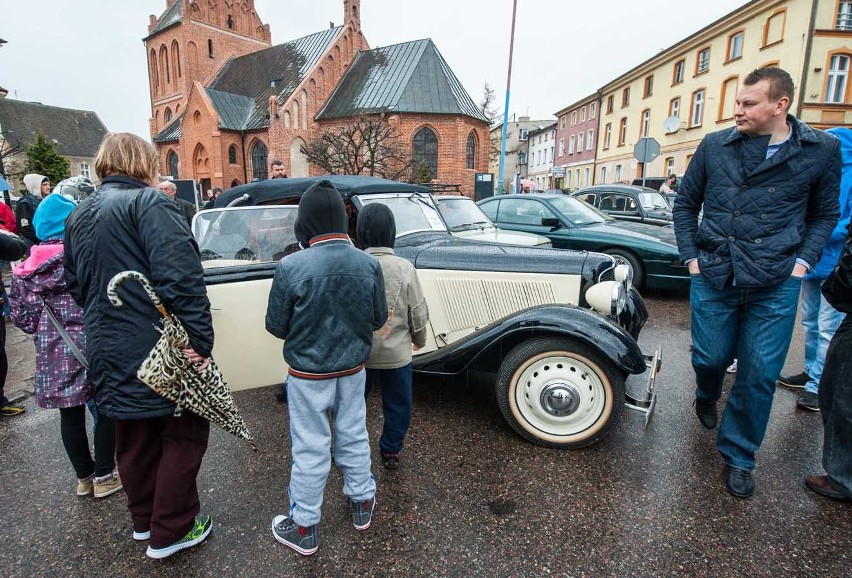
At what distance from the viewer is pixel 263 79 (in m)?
33.8

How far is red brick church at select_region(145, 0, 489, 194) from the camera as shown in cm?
2728

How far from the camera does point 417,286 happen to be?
254 centimetres

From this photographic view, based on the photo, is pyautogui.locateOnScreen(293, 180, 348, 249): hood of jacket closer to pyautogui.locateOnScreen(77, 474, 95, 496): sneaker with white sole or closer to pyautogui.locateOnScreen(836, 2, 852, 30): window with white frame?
pyautogui.locateOnScreen(77, 474, 95, 496): sneaker with white sole

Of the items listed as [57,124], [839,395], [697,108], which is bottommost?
[839,395]

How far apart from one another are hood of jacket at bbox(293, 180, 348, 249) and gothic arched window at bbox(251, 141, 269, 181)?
31.9 metres

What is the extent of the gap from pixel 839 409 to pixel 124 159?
12.1 feet

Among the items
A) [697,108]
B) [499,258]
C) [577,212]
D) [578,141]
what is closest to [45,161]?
[577,212]

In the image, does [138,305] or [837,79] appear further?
[837,79]

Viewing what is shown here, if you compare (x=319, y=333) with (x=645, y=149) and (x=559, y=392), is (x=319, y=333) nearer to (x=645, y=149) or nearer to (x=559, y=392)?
(x=559, y=392)

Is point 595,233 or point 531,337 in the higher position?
point 595,233

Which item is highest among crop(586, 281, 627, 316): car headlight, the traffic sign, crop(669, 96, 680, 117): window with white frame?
crop(669, 96, 680, 117): window with white frame

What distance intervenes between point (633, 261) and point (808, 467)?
15.5 ft

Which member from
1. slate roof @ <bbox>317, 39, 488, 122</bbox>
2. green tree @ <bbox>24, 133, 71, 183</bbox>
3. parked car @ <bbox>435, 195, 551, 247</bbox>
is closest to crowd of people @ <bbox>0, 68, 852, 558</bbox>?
parked car @ <bbox>435, 195, 551, 247</bbox>

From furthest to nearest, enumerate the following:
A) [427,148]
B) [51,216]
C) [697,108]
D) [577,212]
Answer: [427,148], [697,108], [577,212], [51,216]
